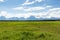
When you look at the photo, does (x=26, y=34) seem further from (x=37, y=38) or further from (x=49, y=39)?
(x=49, y=39)

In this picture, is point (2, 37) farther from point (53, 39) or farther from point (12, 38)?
point (53, 39)

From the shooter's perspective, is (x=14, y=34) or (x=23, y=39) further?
(x=14, y=34)

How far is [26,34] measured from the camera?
26.1 meters

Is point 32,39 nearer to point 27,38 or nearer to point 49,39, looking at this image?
point 27,38

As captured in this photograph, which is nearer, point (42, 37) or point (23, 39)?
point (23, 39)

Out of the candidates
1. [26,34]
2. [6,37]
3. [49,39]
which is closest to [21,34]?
[26,34]

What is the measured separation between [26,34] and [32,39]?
84.7 inches

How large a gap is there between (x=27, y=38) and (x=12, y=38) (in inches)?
86.3

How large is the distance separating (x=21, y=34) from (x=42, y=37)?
3.26 m

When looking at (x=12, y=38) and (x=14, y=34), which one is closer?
(x=12, y=38)

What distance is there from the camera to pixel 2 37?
24.9 metres

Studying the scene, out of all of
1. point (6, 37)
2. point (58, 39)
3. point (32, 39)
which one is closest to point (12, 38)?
point (6, 37)

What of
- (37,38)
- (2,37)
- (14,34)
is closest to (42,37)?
(37,38)

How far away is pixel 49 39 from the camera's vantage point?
81.9 ft
